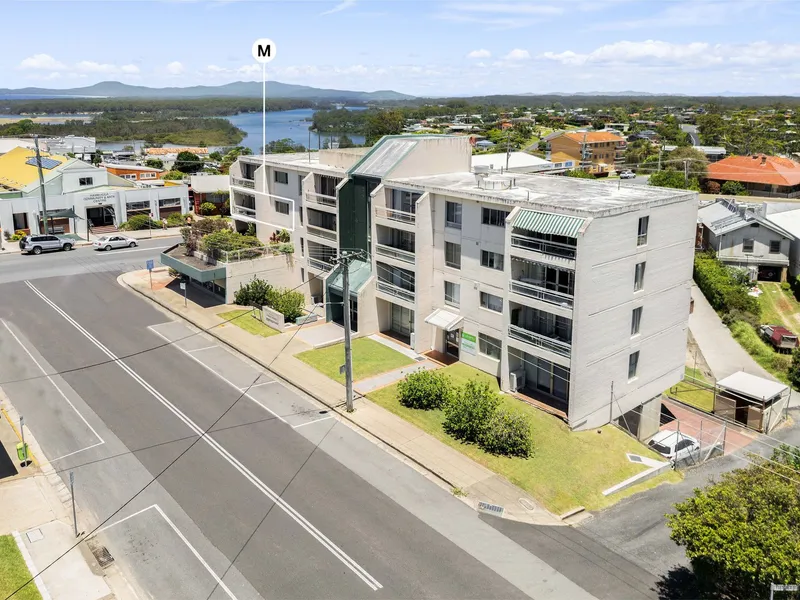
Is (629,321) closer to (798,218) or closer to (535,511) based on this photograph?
(535,511)

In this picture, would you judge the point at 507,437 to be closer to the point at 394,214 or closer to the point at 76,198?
the point at 394,214

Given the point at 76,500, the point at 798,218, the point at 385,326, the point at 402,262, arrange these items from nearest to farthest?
the point at 76,500, the point at 402,262, the point at 385,326, the point at 798,218

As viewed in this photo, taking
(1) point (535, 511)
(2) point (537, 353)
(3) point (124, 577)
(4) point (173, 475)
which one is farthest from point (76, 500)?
(2) point (537, 353)

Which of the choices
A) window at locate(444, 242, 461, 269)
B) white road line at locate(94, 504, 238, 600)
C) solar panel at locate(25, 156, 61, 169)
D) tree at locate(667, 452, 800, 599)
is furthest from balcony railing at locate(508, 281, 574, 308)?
solar panel at locate(25, 156, 61, 169)

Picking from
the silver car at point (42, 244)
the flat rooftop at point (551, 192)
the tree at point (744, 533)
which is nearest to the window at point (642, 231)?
the flat rooftop at point (551, 192)

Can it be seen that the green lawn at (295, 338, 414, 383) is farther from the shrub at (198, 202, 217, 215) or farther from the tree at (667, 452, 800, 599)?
the shrub at (198, 202, 217, 215)

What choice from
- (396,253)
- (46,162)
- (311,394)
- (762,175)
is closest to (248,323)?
(396,253)
